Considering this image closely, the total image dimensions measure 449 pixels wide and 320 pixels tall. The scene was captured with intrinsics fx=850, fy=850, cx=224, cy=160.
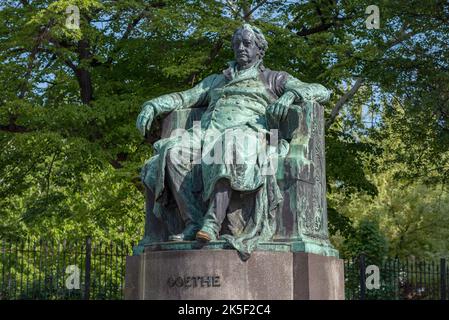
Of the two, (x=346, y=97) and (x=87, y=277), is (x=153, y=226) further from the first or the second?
(x=346, y=97)

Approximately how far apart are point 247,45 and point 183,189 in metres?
1.84

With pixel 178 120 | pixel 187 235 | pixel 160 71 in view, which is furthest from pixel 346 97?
pixel 187 235

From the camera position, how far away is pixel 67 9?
48.9 feet

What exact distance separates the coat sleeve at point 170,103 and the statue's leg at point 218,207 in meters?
1.27

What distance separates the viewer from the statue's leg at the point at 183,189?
7820 mm

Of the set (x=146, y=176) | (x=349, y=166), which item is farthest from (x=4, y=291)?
(x=146, y=176)

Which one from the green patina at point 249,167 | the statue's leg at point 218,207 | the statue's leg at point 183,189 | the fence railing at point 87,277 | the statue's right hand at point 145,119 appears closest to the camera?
the statue's leg at point 218,207

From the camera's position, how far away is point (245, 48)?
8773 mm

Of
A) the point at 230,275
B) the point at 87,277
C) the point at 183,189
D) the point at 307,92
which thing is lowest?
the point at 230,275

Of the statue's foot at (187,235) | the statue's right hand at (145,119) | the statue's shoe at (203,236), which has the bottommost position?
the statue's shoe at (203,236)

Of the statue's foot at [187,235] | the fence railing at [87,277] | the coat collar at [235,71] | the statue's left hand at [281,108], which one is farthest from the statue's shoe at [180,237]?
the fence railing at [87,277]

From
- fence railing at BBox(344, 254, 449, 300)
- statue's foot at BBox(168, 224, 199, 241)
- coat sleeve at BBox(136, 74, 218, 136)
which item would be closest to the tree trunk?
fence railing at BBox(344, 254, 449, 300)

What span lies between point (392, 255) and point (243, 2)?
14952 millimetres

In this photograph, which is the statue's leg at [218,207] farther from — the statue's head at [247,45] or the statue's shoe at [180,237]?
the statue's head at [247,45]
